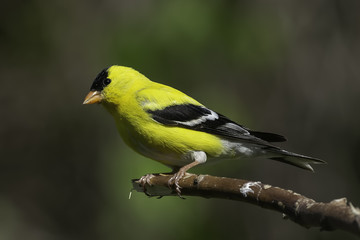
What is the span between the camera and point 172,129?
149 inches

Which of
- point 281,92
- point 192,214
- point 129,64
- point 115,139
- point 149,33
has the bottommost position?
point 192,214

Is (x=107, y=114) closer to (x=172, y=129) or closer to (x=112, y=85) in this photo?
(x=112, y=85)

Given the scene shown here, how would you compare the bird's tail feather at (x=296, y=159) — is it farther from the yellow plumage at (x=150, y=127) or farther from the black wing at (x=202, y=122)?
the yellow plumage at (x=150, y=127)

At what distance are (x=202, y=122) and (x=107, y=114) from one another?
2546 mm

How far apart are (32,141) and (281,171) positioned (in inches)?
136

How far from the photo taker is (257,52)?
5078 mm

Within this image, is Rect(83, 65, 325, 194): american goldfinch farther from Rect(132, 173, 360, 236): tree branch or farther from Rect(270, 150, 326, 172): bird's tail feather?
Rect(132, 173, 360, 236): tree branch

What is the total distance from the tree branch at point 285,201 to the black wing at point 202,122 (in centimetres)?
87

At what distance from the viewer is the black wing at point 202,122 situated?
3811mm

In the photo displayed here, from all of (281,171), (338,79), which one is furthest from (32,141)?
(338,79)

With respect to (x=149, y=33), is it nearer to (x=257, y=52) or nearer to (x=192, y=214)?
(x=257, y=52)

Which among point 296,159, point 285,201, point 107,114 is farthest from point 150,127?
point 107,114

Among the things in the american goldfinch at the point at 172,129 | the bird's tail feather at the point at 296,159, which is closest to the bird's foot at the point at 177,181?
the american goldfinch at the point at 172,129

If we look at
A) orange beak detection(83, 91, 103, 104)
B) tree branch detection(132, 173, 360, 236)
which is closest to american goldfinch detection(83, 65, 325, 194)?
orange beak detection(83, 91, 103, 104)
